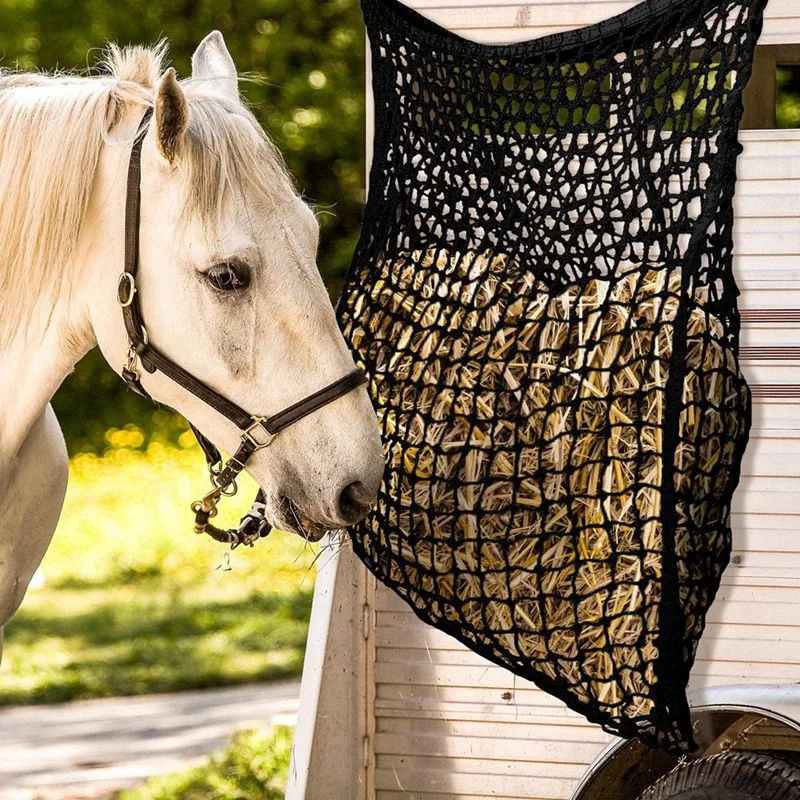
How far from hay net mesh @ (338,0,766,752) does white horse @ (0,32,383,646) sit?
25 cm

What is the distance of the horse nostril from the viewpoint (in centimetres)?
164

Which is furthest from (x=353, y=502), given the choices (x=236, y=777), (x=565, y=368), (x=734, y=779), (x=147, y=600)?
(x=147, y=600)

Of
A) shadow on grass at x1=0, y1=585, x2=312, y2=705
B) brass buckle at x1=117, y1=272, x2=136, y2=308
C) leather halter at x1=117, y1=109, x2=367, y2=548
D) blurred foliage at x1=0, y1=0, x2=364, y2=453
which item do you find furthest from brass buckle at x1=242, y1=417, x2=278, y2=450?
blurred foliage at x1=0, y1=0, x2=364, y2=453

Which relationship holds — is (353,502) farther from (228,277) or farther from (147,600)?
(147,600)

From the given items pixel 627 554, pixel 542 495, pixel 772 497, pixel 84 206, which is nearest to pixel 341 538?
pixel 542 495

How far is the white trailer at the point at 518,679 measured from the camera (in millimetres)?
2357

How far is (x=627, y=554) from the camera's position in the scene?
1.63 m

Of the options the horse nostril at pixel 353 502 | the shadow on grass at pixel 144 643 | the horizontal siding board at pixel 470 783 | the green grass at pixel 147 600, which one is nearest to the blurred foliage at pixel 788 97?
the green grass at pixel 147 600

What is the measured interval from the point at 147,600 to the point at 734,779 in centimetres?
469

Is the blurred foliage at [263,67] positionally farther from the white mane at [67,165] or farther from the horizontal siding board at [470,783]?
the white mane at [67,165]

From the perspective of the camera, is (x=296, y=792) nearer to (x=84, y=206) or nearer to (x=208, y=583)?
(x=84, y=206)

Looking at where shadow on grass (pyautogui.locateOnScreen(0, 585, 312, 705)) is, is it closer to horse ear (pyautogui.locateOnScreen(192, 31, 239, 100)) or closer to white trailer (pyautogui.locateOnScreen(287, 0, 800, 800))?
white trailer (pyautogui.locateOnScreen(287, 0, 800, 800))

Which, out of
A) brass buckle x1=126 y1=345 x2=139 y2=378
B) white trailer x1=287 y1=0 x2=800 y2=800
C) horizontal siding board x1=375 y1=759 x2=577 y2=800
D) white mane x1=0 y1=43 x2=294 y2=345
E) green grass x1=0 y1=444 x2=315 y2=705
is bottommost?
green grass x1=0 y1=444 x2=315 y2=705

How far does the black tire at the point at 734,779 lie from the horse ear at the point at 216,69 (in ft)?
4.44
